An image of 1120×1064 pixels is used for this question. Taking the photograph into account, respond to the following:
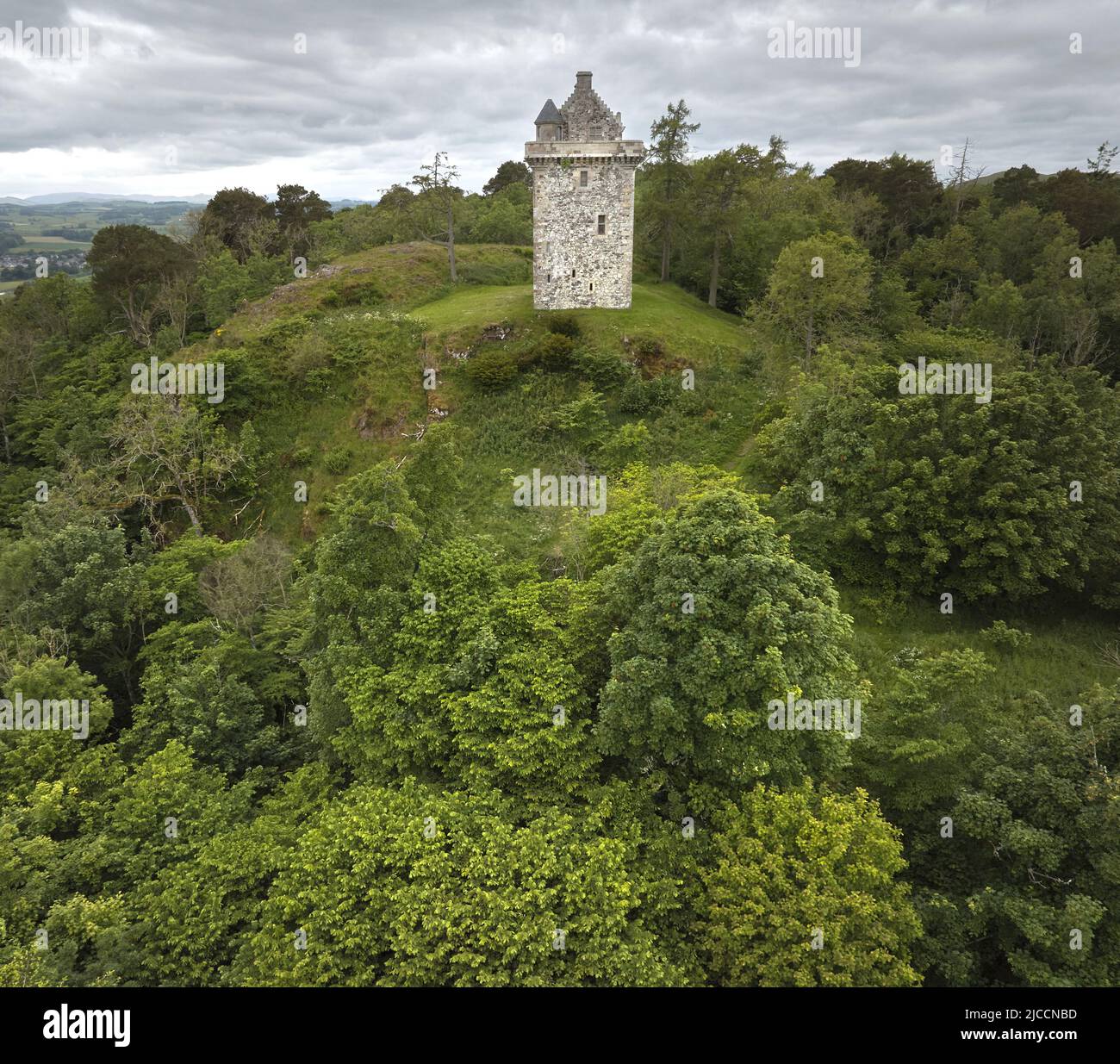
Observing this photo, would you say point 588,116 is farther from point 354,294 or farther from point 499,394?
point 354,294

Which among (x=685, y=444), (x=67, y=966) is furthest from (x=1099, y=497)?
(x=67, y=966)

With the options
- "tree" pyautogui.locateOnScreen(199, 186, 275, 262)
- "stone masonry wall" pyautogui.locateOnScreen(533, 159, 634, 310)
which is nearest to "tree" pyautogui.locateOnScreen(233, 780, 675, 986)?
"stone masonry wall" pyautogui.locateOnScreen(533, 159, 634, 310)

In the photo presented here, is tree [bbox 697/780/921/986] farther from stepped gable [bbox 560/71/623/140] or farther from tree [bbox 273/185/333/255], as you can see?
tree [bbox 273/185/333/255]

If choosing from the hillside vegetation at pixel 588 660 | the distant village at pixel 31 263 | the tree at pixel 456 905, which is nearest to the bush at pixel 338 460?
the hillside vegetation at pixel 588 660

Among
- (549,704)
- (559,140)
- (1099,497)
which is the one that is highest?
(559,140)

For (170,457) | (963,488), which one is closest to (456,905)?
(963,488)
